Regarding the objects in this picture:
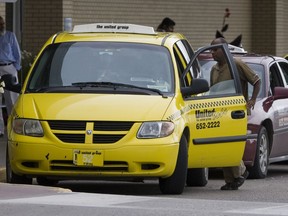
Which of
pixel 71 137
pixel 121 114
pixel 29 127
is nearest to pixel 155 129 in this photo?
pixel 121 114

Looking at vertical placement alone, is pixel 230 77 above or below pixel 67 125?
above

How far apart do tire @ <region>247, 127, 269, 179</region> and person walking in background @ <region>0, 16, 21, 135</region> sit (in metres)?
5.04

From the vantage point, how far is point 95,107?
1255 cm

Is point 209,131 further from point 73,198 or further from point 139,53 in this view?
point 73,198

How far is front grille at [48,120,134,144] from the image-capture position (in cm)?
1234

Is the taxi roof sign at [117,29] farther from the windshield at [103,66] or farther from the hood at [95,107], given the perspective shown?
the hood at [95,107]

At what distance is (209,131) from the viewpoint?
13453 mm

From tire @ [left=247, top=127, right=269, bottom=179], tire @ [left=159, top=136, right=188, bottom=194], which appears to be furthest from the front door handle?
tire @ [left=247, top=127, right=269, bottom=179]

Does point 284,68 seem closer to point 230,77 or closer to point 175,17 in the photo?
point 230,77

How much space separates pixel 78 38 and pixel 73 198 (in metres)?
3.00

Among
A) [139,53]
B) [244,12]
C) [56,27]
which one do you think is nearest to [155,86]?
[139,53]

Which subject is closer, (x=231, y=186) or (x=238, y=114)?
(x=238, y=114)

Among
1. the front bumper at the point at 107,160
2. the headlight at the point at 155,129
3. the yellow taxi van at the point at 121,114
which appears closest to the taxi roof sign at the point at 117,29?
the yellow taxi van at the point at 121,114

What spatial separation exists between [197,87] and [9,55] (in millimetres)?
6916
